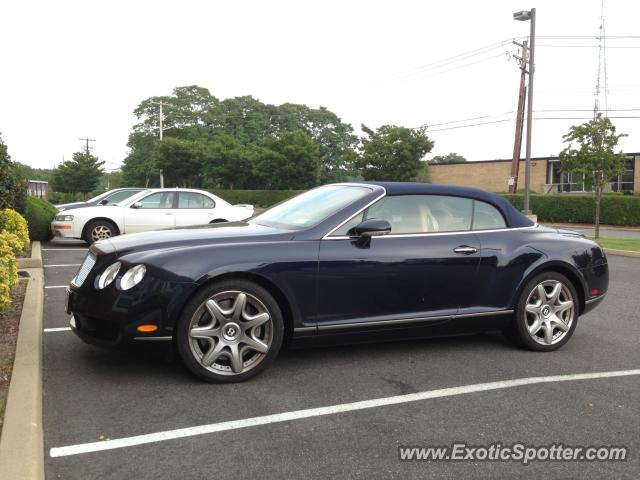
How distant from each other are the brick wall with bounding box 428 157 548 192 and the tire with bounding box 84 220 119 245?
36076mm

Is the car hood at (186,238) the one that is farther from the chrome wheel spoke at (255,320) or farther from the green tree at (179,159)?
the green tree at (179,159)

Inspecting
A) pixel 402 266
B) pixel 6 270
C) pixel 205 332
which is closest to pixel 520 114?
pixel 402 266

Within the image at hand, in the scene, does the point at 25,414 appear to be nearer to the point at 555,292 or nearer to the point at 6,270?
the point at 6,270

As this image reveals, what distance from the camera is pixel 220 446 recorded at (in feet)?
10.7

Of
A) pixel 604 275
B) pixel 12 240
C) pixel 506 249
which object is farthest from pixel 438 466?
pixel 12 240

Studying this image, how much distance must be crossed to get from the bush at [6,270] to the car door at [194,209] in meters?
7.69

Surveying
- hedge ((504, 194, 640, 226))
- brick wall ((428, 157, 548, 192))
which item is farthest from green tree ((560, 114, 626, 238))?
brick wall ((428, 157, 548, 192))

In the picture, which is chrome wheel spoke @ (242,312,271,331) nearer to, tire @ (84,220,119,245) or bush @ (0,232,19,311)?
bush @ (0,232,19,311)

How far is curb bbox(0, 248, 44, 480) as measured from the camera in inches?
112

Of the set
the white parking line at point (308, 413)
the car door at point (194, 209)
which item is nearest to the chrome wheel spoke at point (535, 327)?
the white parking line at point (308, 413)

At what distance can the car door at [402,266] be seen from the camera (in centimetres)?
452

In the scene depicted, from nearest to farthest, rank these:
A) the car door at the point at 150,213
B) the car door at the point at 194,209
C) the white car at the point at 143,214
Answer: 1. the white car at the point at 143,214
2. the car door at the point at 150,213
3. the car door at the point at 194,209

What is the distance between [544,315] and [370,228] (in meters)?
1.94

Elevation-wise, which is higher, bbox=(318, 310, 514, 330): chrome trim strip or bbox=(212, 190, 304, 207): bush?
bbox=(212, 190, 304, 207): bush
